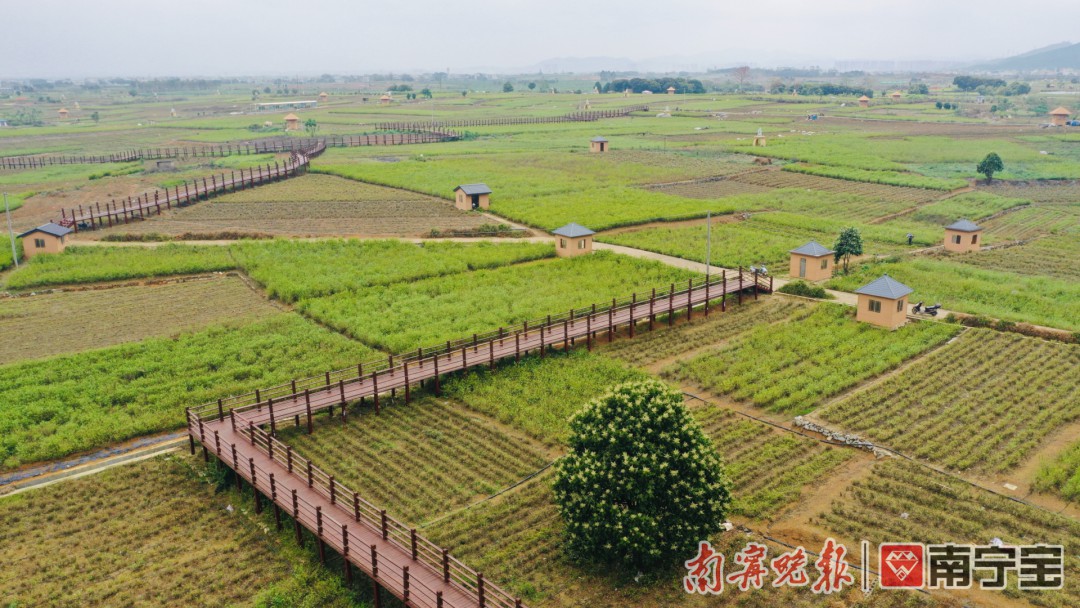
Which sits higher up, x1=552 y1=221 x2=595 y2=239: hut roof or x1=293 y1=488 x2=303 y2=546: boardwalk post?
x1=552 y1=221 x2=595 y2=239: hut roof

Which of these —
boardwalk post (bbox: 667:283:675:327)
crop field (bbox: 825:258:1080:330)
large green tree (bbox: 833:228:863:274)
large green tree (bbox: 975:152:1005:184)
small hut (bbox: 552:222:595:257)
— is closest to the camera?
crop field (bbox: 825:258:1080:330)

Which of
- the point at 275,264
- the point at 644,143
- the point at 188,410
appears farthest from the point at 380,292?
the point at 644,143

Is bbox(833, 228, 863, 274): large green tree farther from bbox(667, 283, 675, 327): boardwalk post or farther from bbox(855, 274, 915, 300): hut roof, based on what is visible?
bbox(667, 283, 675, 327): boardwalk post

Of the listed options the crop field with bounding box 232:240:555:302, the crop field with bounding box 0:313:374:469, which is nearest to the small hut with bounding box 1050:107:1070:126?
the crop field with bounding box 232:240:555:302

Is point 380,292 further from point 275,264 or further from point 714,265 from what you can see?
point 714,265

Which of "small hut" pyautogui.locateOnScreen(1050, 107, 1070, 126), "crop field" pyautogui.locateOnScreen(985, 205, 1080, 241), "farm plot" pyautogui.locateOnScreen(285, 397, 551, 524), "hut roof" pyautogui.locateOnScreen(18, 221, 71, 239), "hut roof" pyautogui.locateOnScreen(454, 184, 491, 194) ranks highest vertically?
"small hut" pyautogui.locateOnScreen(1050, 107, 1070, 126)

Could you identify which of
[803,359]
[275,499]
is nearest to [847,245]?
[803,359]

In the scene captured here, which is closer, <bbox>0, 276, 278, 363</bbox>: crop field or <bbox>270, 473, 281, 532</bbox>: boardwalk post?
<bbox>270, 473, 281, 532</bbox>: boardwalk post
